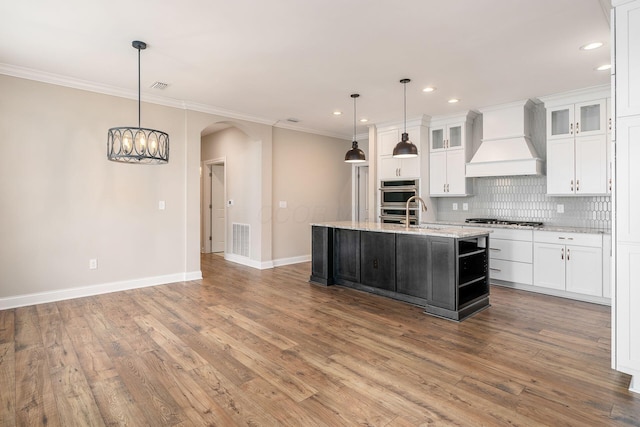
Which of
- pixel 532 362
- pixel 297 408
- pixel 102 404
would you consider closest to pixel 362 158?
pixel 532 362

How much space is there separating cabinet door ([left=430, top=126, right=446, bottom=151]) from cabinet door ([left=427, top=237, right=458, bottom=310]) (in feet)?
9.16

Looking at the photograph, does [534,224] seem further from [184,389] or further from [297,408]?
[184,389]

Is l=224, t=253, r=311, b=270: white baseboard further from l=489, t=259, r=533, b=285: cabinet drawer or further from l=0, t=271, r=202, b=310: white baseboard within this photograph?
l=489, t=259, r=533, b=285: cabinet drawer

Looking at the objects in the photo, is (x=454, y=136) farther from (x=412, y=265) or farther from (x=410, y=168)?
(x=412, y=265)

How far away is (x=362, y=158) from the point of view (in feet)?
16.1

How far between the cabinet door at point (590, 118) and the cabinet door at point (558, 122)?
11 cm

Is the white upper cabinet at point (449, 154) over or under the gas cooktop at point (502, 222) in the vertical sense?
over

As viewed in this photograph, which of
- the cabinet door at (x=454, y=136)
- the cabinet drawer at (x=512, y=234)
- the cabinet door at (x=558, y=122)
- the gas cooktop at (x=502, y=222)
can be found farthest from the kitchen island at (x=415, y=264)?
the cabinet door at (x=454, y=136)

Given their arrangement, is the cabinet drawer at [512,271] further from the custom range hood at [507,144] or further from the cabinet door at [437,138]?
the cabinet door at [437,138]

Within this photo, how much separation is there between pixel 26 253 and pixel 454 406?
4.75 meters

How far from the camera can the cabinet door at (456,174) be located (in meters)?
5.71

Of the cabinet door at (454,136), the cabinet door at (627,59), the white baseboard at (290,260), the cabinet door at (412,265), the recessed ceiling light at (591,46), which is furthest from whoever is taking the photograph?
the white baseboard at (290,260)

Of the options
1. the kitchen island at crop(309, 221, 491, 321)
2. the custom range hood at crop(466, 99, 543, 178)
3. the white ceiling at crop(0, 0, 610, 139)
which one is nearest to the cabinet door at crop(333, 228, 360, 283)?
the kitchen island at crop(309, 221, 491, 321)

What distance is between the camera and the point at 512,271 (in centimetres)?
492
